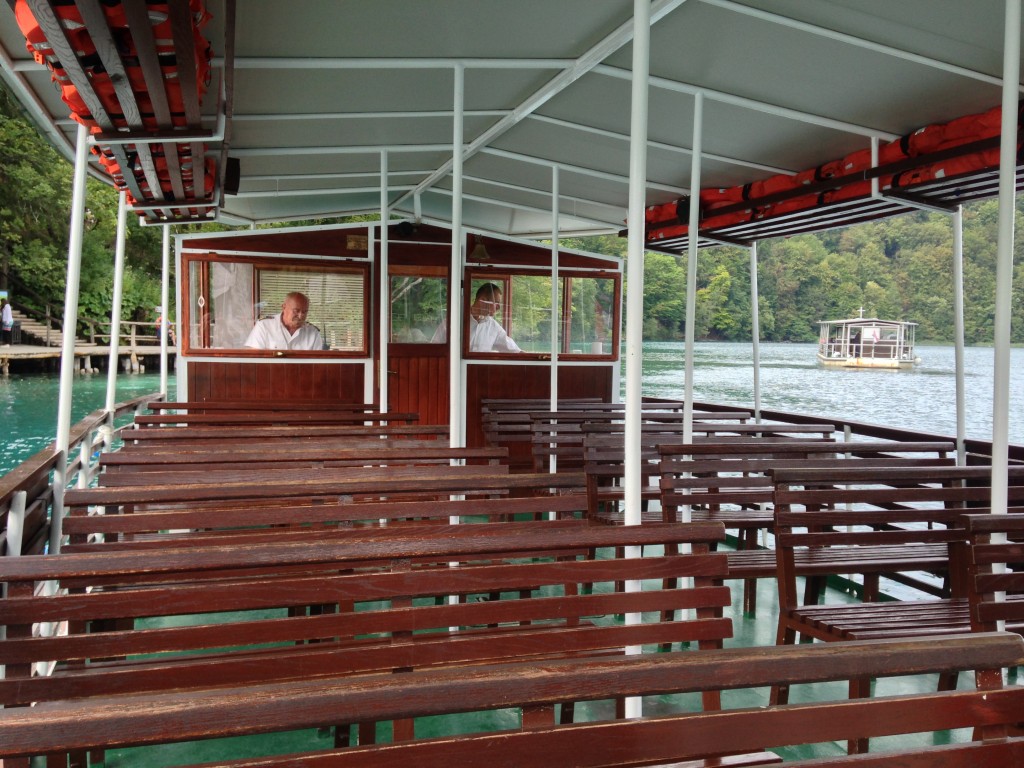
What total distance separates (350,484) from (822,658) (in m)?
2.04

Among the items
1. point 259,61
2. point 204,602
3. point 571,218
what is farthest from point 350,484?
point 571,218

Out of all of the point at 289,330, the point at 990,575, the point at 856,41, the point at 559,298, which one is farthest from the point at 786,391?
the point at 990,575

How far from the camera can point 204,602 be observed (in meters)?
1.82

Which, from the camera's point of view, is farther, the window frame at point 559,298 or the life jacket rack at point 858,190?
the window frame at point 559,298

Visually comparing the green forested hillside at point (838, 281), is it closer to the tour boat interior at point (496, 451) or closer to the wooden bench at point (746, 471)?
the tour boat interior at point (496, 451)

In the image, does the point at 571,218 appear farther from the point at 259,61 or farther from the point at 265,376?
the point at 259,61

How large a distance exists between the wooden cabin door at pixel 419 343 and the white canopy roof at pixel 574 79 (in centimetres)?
157

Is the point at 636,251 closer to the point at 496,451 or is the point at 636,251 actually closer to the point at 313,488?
the point at 313,488

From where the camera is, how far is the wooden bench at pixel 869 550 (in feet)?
9.37

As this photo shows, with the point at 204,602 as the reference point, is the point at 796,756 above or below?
below

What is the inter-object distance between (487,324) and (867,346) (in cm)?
1694

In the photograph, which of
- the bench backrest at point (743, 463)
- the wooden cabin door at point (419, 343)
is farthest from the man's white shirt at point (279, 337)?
the bench backrest at point (743, 463)

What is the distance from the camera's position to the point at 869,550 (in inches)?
144

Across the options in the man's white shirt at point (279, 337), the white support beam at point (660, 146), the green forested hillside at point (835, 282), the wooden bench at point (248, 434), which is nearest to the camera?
the wooden bench at point (248, 434)
